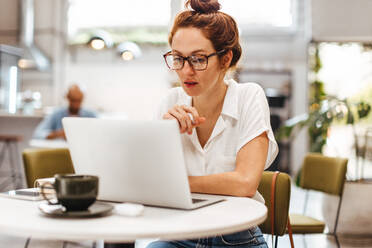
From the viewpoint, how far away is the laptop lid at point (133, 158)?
112 centimetres

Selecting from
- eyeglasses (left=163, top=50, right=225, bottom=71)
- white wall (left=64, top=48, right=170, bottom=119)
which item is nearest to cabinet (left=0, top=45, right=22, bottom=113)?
white wall (left=64, top=48, right=170, bottom=119)

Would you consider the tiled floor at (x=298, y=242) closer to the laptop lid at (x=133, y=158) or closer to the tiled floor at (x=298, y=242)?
the tiled floor at (x=298, y=242)

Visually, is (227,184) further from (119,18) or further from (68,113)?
A: (119,18)

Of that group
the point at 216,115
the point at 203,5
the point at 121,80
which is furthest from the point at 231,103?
the point at 121,80

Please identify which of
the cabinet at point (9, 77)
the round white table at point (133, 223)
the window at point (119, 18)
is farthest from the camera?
the window at point (119, 18)

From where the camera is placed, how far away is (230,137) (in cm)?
165

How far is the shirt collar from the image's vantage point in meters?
1.67

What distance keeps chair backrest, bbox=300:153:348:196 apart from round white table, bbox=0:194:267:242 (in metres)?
2.06

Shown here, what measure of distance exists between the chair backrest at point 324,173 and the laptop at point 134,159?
2068 millimetres

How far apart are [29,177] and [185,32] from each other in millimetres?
1268

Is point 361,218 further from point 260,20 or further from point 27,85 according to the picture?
point 27,85

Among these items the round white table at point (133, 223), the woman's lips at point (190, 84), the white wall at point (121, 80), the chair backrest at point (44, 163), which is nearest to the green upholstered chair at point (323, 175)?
the chair backrest at point (44, 163)

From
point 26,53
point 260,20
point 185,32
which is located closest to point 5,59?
point 26,53

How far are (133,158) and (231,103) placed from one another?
1.99ft
